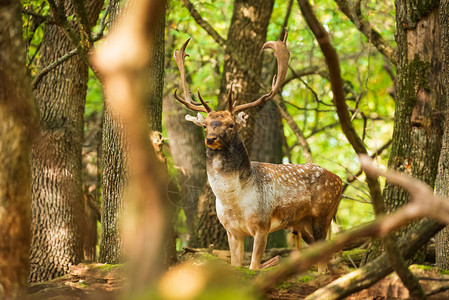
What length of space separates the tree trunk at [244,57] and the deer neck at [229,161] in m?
3.27

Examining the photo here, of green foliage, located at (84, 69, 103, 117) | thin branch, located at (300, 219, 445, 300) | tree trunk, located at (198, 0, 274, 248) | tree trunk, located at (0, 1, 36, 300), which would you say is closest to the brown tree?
tree trunk, located at (198, 0, 274, 248)

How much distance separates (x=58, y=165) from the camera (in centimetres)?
824

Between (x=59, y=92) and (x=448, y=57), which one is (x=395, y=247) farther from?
(x=59, y=92)

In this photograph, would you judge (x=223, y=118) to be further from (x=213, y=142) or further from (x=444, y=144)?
(x=444, y=144)

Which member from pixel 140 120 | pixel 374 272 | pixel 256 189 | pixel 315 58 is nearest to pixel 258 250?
pixel 256 189

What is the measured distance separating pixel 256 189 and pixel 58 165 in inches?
117

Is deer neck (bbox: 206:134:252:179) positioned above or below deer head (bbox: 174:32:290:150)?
below

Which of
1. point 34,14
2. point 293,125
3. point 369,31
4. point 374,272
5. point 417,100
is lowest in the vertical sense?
point 374,272

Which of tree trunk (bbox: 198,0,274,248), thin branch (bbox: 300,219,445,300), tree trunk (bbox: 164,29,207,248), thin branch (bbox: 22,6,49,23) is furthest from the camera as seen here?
tree trunk (bbox: 164,29,207,248)

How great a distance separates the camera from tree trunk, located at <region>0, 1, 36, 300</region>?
13.2 ft

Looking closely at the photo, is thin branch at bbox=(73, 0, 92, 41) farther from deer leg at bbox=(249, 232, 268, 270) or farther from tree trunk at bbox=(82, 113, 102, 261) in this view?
tree trunk at bbox=(82, 113, 102, 261)

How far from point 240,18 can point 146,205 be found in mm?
8401

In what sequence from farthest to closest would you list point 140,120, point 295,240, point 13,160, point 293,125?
point 293,125
point 295,240
point 13,160
point 140,120

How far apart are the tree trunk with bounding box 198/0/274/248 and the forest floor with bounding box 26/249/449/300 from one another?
4.40 meters
